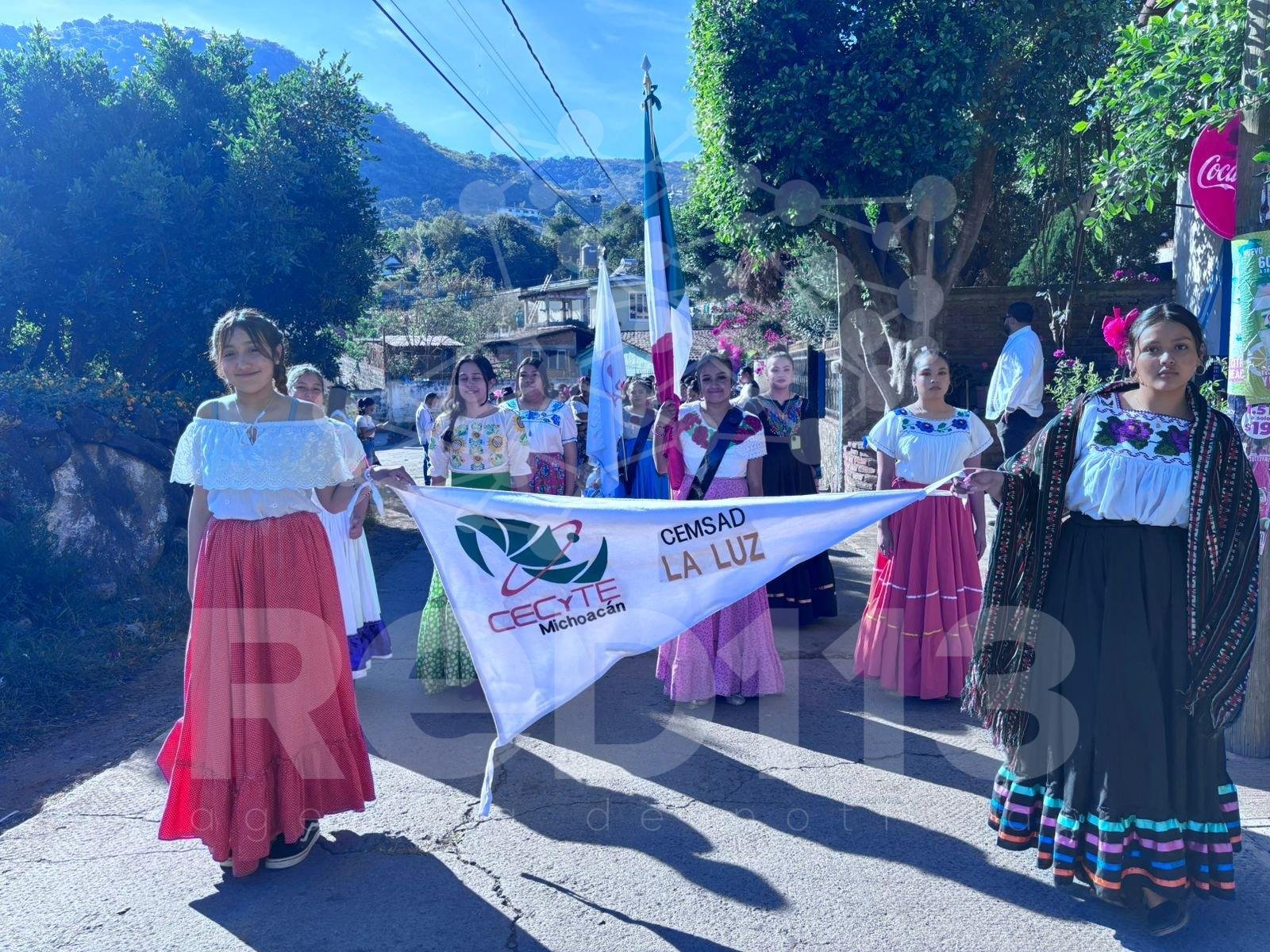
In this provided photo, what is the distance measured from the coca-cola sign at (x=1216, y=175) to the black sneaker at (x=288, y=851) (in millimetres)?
4750

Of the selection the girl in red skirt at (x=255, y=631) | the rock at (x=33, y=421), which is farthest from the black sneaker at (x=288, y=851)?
the rock at (x=33, y=421)

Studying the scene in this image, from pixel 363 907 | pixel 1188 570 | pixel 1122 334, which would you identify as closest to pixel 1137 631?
pixel 1188 570

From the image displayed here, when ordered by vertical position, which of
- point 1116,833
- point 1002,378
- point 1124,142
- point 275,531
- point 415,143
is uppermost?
point 415,143

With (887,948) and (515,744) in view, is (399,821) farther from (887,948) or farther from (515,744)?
(887,948)

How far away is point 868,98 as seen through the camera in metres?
9.72

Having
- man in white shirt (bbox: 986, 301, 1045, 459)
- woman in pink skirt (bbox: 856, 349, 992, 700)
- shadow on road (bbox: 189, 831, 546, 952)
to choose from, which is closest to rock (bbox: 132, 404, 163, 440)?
shadow on road (bbox: 189, 831, 546, 952)

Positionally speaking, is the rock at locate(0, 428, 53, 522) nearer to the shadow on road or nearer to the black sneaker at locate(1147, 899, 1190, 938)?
the shadow on road

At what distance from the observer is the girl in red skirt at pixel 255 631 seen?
11.4 ft

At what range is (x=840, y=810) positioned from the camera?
13.0 ft

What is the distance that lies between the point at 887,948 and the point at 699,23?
10.1 meters

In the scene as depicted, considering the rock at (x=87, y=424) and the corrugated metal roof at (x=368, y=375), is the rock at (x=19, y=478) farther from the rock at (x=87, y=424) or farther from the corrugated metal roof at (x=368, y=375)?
the corrugated metal roof at (x=368, y=375)

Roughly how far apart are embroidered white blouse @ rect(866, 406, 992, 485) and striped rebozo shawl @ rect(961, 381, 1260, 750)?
1.76 meters

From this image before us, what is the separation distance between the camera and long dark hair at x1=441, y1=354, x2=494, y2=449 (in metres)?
5.60

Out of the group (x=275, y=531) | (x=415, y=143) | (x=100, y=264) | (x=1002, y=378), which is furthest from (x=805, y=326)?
(x=415, y=143)
